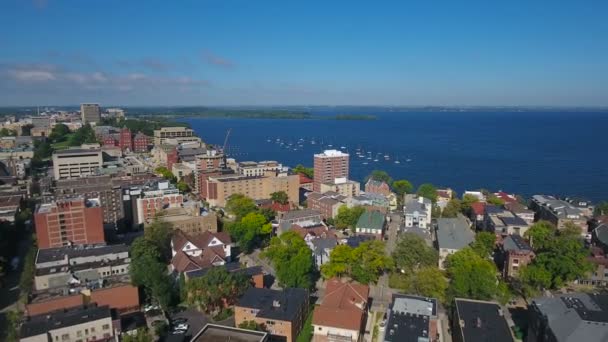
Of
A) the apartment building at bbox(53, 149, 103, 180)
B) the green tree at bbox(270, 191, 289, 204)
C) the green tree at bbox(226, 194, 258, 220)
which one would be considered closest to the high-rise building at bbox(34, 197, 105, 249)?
the green tree at bbox(226, 194, 258, 220)

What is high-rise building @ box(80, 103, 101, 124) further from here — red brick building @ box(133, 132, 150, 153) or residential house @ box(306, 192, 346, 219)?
residential house @ box(306, 192, 346, 219)

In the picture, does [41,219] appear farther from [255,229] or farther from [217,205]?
[217,205]

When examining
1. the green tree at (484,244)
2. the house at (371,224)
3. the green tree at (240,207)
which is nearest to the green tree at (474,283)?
the green tree at (484,244)

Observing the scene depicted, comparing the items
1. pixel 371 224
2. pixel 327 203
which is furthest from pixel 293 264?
pixel 327 203

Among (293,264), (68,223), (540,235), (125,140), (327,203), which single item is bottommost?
(327,203)

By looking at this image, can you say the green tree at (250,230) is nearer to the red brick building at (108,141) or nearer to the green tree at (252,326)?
the green tree at (252,326)

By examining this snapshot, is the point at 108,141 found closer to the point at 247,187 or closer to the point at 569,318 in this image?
the point at 247,187

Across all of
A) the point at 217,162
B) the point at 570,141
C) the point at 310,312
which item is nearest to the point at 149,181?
the point at 217,162
